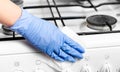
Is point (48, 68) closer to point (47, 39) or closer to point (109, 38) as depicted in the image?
point (47, 39)

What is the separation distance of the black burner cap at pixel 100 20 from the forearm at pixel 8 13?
0.76 ft

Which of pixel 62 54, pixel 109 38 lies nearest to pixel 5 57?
Result: pixel 62 54

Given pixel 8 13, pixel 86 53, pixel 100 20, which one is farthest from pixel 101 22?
pixel 8 13

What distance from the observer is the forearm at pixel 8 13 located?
65 centimetres

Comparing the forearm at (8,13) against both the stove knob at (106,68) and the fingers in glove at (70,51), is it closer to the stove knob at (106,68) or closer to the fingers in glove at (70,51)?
the fingers in glove at (70,51)

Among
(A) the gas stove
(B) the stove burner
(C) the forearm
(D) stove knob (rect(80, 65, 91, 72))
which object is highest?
(C) the forearm

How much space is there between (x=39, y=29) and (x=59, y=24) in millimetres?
149

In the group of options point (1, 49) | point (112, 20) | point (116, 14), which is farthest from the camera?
point (116, 14)

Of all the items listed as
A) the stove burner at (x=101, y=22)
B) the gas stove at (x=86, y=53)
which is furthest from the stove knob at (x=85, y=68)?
the stove burner at (x=101, y=22)

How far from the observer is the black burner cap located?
30.4 inches

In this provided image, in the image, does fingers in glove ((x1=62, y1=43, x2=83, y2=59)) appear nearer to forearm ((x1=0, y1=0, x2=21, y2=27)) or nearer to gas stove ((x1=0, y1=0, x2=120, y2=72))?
gas stove ((x1=0, y1=0, x2=120, y2=72))

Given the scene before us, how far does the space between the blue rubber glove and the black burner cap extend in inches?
5.0

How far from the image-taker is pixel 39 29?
0.68 metres

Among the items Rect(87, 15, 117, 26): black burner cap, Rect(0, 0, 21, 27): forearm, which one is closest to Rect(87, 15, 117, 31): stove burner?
Rect(87, 15, 117, 26): black burner cap
